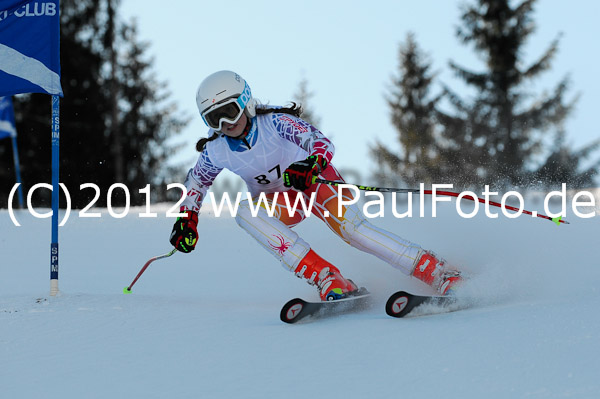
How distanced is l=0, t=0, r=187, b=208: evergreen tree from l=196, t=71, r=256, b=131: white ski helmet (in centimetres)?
1716

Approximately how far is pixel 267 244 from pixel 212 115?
851 millimetres

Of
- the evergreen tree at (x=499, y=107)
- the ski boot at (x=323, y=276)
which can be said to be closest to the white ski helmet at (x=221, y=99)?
the ski boot at (x=323, y=276)

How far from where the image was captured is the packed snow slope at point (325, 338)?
2.55m

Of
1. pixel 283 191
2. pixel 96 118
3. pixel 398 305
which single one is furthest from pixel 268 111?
pixel 96 118

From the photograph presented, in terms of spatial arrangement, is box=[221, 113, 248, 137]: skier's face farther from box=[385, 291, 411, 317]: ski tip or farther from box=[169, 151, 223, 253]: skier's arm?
box=[385, 291, 411, 317]: ski tip

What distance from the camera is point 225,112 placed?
4.02m

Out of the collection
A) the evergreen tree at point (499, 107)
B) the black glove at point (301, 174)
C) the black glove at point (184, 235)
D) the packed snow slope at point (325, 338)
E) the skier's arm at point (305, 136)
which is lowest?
the packed snow slope at point (325, 338)

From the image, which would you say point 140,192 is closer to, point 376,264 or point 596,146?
point 596,146

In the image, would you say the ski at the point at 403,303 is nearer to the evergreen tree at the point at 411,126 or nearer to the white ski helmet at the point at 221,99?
the white ski helmet at the point at 221,99

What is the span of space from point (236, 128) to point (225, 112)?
0.14m

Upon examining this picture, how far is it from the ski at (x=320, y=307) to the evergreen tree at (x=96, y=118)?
57.4ft

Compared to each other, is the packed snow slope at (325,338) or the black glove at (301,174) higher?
the black glove at (301,174)

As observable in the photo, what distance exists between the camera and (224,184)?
27.1 meters

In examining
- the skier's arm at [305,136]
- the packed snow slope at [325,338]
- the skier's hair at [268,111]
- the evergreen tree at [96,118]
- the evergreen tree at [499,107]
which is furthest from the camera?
the evergreen tree at [96,118]
